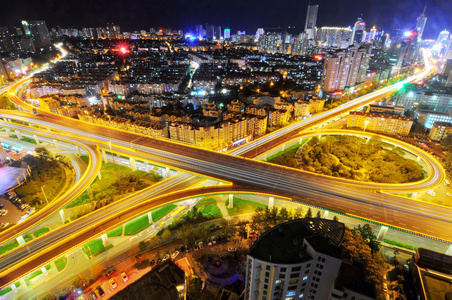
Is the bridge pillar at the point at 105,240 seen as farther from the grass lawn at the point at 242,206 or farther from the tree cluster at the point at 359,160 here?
the tree cluster at the point at 359,160

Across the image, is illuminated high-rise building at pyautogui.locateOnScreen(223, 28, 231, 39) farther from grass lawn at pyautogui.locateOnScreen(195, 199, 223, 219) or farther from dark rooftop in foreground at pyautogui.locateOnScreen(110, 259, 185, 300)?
dark rooftop in foreground at pyautogui.locateOnScreen(110, 259, 185, 300)

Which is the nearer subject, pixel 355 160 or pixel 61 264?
pixel 61 264

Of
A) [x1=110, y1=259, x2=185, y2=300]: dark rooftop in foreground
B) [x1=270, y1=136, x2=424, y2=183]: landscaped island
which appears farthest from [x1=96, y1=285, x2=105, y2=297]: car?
[x1=270, y1=136, x2=424, y2=183]: landscaped island

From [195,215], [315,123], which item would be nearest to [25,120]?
[195,215]

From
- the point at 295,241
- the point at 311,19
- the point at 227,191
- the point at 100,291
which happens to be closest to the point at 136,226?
the point at 100,291

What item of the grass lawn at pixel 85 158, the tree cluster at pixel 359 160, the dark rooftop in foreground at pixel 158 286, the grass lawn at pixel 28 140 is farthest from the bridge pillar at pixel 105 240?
the grass lawn at pixel 28 140

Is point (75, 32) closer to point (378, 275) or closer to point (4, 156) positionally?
point (4, 156)

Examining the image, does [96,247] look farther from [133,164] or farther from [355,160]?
[355,160]
